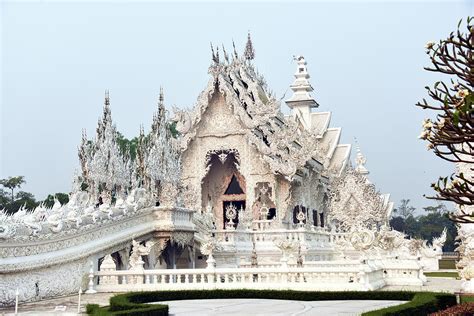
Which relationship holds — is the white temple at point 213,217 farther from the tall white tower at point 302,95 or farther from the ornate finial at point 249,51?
the tall white tower at point 302,95

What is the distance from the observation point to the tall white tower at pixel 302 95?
137ft

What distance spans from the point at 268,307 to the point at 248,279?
11.1 ft

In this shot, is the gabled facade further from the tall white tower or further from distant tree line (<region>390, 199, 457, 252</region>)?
distant tree line (<region>390, 199, 457, 252</region>)

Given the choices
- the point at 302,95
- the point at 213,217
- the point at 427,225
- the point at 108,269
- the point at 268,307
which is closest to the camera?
the point at 268,307

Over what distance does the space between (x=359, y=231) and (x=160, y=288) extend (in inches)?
199

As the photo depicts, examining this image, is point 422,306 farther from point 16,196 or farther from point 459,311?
point 16,196

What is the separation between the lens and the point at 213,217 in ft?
79.6

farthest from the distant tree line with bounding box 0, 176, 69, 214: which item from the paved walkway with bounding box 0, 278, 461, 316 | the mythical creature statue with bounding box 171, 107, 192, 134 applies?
the paved walkway with bounding box 0, 278, 461, 316

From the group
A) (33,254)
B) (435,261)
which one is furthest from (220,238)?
(435,261)

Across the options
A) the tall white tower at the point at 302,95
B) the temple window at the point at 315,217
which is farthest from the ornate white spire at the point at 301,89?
the temple window at the point at 315,217

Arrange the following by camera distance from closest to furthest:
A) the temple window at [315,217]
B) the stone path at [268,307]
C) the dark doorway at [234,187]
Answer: the stone path at [268,307], the dark doorway at [234,187], the temple window at [315,217]

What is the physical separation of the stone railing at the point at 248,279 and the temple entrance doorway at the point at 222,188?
40.2 feet

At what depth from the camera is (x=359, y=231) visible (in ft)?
52.9

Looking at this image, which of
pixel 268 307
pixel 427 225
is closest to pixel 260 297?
pixel 268 307
